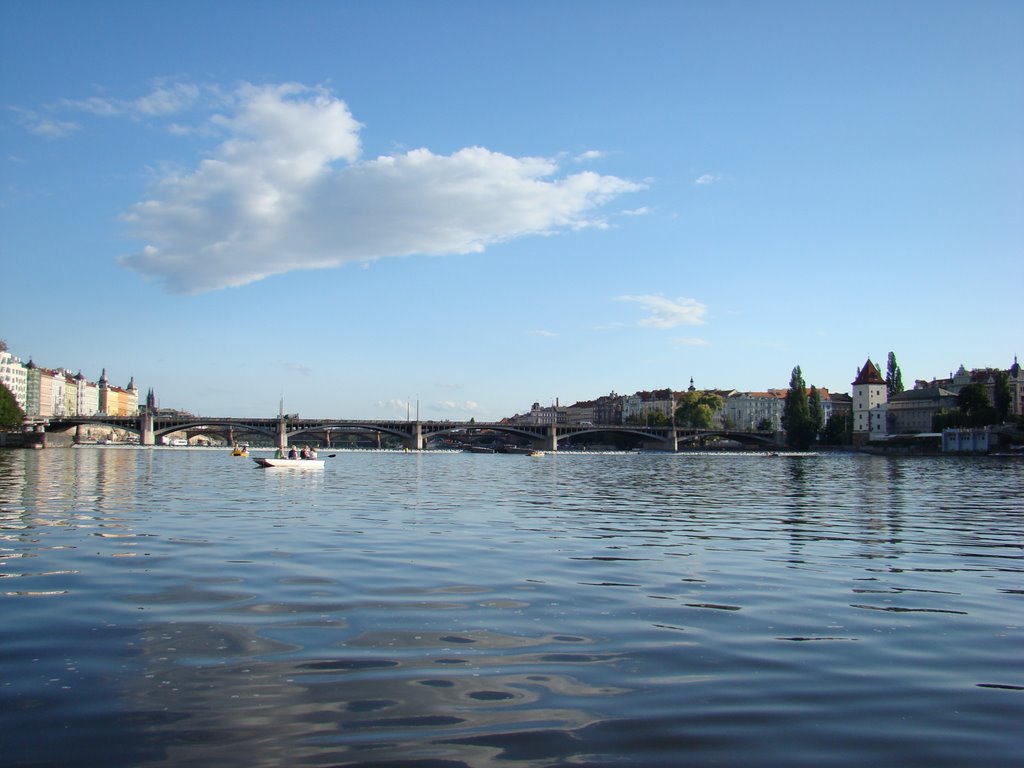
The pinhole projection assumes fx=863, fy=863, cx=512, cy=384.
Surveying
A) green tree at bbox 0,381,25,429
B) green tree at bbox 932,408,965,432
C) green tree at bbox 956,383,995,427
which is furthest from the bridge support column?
green tree at bbox 932,408,965,432

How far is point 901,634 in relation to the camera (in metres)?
13.2

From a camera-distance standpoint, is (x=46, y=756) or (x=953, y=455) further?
(x=953, y=455)

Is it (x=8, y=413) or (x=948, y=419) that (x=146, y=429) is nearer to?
(x=8, y=413)

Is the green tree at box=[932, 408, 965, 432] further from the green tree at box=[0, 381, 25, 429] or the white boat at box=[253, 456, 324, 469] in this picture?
the green tree at box=[0, 381, 25, 429]

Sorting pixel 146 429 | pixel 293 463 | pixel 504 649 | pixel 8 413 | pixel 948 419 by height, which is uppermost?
pixel 8 413

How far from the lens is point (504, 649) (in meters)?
11.8

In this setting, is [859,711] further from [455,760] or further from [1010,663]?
[455,760]

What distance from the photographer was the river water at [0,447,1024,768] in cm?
825

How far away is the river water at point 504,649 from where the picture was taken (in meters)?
8.25

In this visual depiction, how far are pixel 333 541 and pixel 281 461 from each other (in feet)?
193

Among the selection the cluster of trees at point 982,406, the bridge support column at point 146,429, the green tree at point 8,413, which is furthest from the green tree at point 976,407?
the green tree at point 8,413

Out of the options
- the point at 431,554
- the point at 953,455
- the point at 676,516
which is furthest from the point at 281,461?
the point at 953,455

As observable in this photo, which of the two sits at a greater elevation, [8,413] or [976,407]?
[976,407]

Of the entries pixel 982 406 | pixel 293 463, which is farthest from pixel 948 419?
Result: pixel 293 463
